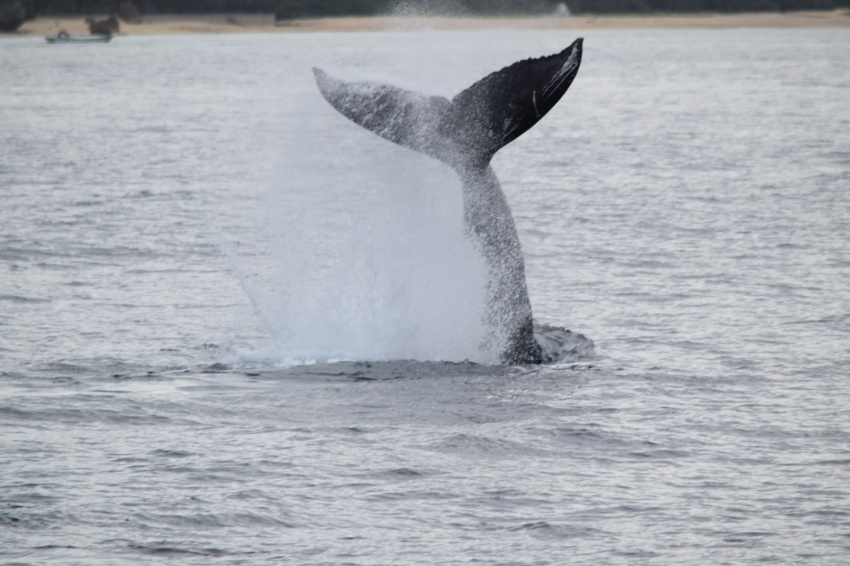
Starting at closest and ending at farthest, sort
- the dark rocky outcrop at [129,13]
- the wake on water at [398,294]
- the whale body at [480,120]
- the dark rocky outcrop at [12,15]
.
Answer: the whale body at [480,120], the wake on water at [398,294], the dark rocky outcrop at [12,15], the dark rocky outcrop at [129,13]

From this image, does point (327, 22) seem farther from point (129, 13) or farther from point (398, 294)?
point (398, 294)

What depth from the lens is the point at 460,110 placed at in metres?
10.6

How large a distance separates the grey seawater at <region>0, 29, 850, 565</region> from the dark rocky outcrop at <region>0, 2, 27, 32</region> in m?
111

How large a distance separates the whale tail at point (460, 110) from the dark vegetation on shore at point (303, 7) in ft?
298

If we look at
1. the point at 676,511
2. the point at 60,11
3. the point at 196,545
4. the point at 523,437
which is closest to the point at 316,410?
the point at 523,437

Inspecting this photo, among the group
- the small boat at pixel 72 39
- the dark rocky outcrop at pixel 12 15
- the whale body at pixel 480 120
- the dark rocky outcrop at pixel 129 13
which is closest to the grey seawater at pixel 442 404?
the whale body at pixel 480 120

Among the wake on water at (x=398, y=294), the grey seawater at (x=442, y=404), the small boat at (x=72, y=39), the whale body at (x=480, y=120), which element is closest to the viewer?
→ the grey seawater at (x=442, y=404)

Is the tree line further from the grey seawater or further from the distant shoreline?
the grey seawater

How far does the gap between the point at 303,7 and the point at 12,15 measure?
3422cm

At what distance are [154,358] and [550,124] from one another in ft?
123

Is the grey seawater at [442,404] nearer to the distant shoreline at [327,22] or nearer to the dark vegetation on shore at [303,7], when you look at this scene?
the dark vegetation on shore at [303,7]

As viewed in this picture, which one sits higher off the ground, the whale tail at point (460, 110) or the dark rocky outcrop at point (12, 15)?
the dark rocky outcrop at point (12, 15)

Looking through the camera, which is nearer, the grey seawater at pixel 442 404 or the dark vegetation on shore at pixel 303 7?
the grey seawater at pixel 442 404

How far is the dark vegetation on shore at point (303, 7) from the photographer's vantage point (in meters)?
113
